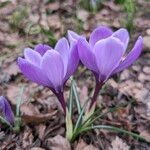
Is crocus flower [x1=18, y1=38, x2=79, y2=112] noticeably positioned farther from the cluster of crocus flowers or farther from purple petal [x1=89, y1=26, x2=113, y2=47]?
purple petal [x1=89, y1=26, x2=113, y2=47]

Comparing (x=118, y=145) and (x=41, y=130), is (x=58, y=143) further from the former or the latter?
(x=118, y=145)

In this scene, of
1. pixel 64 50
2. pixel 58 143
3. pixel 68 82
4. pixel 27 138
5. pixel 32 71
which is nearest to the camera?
pixel 32 71

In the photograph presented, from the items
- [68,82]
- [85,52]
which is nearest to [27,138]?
[68,82]

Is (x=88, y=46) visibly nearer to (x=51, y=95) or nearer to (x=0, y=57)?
(x=51, y=95)

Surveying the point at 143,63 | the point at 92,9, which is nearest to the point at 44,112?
the point at 143,63

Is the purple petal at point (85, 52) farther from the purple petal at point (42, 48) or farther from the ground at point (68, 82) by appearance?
the ground at point (68, 82)

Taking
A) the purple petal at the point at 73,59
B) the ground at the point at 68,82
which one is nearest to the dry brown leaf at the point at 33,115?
the ground at the point at 68,82
